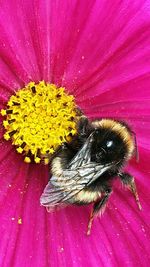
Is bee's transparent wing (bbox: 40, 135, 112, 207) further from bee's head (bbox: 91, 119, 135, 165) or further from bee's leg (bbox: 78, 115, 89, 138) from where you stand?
bee's leg (bbox: 78, 115, 89, 138)

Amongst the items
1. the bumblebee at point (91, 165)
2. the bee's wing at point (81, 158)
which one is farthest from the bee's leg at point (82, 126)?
the bee's wing at point (81, 158)

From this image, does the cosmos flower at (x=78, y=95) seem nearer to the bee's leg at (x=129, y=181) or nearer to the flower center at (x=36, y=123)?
the flower center at (x=36, y=123)

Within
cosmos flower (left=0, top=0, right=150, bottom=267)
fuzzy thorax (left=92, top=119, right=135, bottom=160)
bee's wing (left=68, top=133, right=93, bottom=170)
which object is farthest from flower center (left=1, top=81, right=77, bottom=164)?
bee's wing (left=68, top=133, right=93, bottom=170)

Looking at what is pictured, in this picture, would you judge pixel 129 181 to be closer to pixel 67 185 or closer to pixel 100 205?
pixel 100 205

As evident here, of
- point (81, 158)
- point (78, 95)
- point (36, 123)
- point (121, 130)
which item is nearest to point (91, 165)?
point (81, 158)

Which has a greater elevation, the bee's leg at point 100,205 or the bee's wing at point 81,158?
the bee's wing at point 81,158

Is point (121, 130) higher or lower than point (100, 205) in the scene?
higher

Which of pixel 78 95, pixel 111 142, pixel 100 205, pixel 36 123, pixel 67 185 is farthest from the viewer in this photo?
pixel 78 95

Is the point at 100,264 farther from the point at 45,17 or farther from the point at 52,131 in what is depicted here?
the point at 45,17
